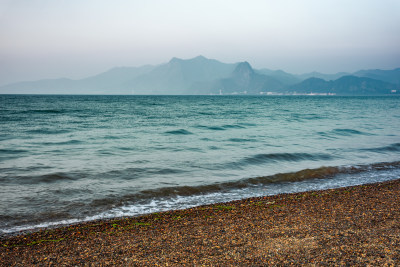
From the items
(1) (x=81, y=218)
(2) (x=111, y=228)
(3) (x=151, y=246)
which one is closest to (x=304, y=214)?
(3) (x=151, y=246)

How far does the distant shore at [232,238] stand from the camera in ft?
15.4

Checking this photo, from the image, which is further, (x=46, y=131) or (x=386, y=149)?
(x=46, y=131)

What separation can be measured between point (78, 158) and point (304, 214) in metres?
11.2

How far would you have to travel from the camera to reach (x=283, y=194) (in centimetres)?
923

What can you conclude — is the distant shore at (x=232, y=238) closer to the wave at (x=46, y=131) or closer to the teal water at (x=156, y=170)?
the teal water at (x=156, y=170)

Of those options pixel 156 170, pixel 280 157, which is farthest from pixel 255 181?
pixel 280 157

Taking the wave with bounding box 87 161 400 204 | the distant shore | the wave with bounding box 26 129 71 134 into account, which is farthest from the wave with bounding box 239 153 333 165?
the wave with bounding box 26 129 71 134

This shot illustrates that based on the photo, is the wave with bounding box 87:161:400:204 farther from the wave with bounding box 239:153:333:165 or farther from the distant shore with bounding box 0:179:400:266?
the wave with bounding box 239:153:333:165

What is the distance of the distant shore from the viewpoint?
471 cm

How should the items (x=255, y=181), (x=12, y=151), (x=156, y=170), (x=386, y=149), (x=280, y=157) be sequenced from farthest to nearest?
(x=386, y=149), (x=12, y=151), (x=280, y=157), (x=156, y=170), (x=255, y=181)

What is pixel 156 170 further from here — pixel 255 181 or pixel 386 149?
pixel 386 149

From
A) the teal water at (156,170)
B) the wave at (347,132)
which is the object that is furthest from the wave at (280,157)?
the wave at (347,132)

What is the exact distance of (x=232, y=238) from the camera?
548cm

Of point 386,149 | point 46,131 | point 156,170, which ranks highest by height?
point 46,131
